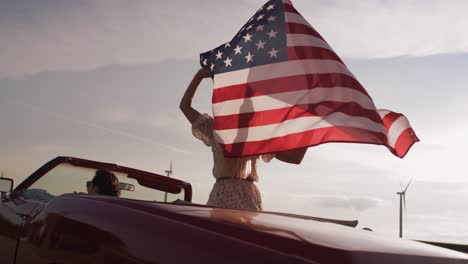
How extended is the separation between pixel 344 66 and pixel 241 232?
299 cm

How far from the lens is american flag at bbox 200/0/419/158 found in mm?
3893

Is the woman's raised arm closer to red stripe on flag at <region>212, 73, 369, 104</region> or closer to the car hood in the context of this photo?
red stripe on flag at <region>212, 73, 369, 104</region>

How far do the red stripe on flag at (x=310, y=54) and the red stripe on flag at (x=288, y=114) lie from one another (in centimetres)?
43

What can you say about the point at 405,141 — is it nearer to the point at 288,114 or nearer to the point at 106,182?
the point at 288,114

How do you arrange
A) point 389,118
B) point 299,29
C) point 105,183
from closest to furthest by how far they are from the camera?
point 105,183 → point 299,29 → point 389,118

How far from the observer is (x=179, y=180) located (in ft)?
14.1

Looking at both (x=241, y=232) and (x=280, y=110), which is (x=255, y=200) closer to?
(x=280, y=110)

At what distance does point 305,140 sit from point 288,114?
26 cm

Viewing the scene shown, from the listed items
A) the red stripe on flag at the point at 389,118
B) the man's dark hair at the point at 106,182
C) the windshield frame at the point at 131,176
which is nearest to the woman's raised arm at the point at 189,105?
the windshield frame at the point at 131,176

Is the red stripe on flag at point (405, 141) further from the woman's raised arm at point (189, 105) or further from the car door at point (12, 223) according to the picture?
the car door at point (12, 223)

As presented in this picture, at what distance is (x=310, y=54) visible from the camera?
13.9ft

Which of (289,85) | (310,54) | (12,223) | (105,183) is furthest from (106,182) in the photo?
(310,54)

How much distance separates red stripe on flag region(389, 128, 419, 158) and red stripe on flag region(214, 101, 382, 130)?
56cm

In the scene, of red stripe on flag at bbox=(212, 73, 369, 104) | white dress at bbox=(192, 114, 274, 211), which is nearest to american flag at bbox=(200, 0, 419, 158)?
red stripe on flag at bbox=(212, 73, 369, 104)
